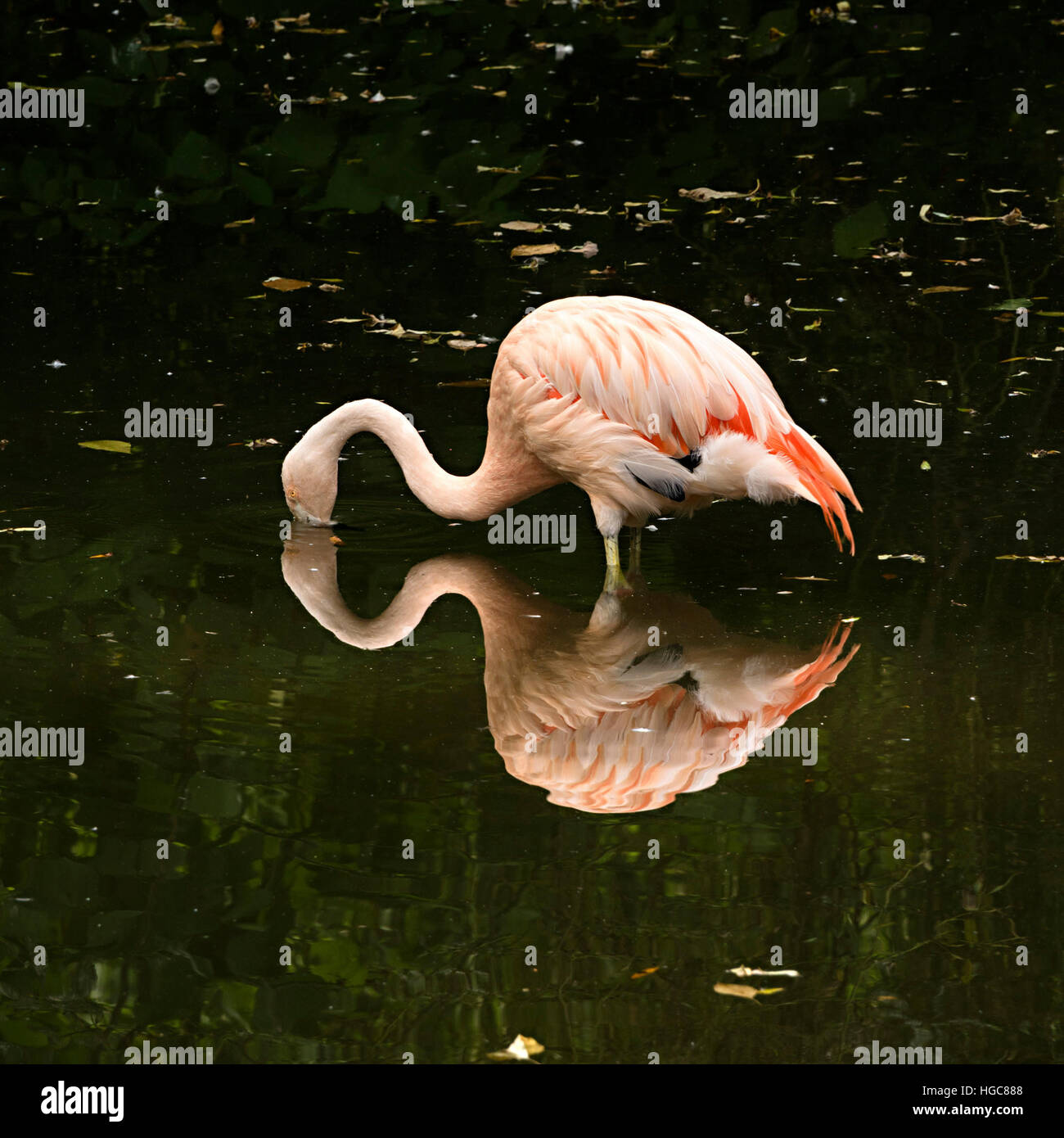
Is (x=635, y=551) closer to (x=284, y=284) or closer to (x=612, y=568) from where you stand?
(x=612, y=568)

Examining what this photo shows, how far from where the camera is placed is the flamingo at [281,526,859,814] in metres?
6.09

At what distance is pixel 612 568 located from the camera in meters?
7.73

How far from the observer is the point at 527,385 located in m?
7.68

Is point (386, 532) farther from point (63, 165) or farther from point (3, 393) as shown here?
point (63, 165)

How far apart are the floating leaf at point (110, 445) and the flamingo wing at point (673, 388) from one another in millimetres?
2543

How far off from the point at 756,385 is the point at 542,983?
134 inches

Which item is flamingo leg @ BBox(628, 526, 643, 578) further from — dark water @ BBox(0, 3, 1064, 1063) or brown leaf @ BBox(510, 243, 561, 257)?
brown leaf @ BBox(510, 243, 561, 257)

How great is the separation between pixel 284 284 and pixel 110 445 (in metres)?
2.86

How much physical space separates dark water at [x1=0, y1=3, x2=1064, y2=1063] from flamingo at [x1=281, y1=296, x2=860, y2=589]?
45 cm

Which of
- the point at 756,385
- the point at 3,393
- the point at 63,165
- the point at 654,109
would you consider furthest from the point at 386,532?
the point at 654,109

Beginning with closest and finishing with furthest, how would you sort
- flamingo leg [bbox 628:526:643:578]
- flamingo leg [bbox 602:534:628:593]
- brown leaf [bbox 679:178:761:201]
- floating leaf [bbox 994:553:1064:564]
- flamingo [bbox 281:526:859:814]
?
flamingo [bbox 281:526:859:814], flamingo leg [bbox 602:534:628:593], floating leaf [bbox 994:553:1064:564], flamingo leg [bbox 628:526:643:578], brown leaf [bbox 679:178:761:201]

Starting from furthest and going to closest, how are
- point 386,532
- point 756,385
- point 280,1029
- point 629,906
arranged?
point 386,532 < point 756,385 < point 629,906 < point 280,1029

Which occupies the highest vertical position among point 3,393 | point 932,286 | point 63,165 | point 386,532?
point 63,165

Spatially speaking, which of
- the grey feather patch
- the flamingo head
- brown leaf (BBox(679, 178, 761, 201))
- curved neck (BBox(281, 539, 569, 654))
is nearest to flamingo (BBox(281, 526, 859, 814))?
curved neck (BBox(281, 539, 569, 654))
